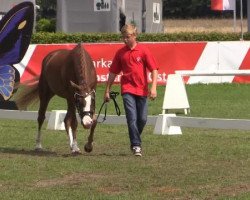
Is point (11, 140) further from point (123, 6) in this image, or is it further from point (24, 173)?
point (123, 6)

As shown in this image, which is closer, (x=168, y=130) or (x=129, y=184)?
(x=129, y=184)

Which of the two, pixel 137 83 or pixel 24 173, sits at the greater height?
pixel 137 83

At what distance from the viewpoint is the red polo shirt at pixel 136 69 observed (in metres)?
11.2

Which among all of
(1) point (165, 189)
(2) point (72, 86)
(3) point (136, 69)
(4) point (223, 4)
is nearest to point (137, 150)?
(3) point (136, 69)

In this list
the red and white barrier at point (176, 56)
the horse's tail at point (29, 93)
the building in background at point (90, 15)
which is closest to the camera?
the horse's tail at point (29, 93)

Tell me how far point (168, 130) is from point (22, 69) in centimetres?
1113

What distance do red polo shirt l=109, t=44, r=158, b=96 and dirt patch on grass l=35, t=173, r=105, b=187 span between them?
1972 millimetres

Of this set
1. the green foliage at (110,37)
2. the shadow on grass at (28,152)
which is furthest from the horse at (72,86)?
the green foliage at (110,37)

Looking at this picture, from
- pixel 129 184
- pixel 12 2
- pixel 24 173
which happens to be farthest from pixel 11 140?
pixel 12 2

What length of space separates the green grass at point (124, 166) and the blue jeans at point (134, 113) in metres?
0.30

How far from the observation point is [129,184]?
8.89 meters

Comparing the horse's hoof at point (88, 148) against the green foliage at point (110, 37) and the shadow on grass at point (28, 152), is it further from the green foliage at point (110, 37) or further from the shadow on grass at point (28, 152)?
the green foliage at point (110, 37)

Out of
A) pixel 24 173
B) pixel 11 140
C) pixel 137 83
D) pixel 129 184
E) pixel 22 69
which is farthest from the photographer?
pixel 22 69

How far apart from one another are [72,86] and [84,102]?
31cm
